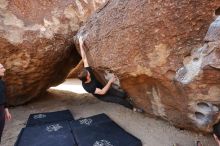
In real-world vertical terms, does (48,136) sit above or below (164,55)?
below

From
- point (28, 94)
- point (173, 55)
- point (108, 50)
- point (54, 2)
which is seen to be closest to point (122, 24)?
point (108, 50)

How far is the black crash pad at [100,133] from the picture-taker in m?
3.69

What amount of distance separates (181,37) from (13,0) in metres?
2.92

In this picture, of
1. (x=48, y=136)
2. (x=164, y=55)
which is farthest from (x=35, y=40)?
(x=164, y=55)

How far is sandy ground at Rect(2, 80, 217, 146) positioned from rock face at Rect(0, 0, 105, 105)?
362mm

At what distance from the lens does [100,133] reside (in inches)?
155

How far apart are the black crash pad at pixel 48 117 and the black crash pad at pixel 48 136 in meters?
0.21

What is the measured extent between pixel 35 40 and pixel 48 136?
167 cm

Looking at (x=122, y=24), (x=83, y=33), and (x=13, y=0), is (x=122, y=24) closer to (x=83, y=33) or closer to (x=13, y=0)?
(x=83, y=33)

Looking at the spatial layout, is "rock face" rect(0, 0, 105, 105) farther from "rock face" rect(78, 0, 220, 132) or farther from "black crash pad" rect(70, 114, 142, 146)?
"black crash pad" rect(70, 114, 142, 146)

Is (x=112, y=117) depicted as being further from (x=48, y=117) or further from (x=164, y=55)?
(x=164, y=55)

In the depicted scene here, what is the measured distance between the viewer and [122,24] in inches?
148

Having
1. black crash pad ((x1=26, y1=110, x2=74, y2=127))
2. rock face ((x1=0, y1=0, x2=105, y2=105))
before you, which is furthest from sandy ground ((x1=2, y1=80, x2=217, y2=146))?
rock face ((x1=0, y1=0, x2=105, y2=105))

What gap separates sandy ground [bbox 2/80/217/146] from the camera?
381 centimetres
